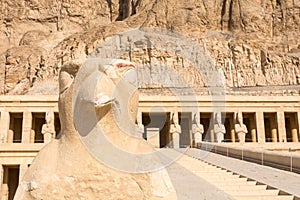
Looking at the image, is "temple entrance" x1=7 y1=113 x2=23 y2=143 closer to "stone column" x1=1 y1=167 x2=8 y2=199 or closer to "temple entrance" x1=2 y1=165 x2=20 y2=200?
"temple entrance" x1=2 y1=165 x2=20 y2=200

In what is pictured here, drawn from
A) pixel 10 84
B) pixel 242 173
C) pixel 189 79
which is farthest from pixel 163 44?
pixel 242 173

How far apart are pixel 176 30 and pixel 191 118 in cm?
2621

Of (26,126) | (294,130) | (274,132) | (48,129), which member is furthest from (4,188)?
(294,130)

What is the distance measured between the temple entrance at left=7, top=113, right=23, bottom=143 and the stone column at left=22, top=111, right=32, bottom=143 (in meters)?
0.97

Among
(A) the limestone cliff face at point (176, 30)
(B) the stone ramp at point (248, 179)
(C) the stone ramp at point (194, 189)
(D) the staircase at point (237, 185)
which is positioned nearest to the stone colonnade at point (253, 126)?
(B) the stone ramp at point (248, 179)

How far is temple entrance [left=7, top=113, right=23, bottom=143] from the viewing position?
71.2 ft

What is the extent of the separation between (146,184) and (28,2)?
6037cm

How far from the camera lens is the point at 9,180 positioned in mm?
16594

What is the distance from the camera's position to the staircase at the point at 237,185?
6621 millimetres

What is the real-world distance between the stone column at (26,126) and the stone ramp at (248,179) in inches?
506

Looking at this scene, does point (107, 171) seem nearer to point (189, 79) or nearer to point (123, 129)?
point (123, 129)

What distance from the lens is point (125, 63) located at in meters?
3.09

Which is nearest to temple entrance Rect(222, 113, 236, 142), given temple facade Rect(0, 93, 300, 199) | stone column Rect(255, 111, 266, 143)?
temple facade Rect(0, 93, 300, 199)

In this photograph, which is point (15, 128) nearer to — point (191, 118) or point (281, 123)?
point (191, 118)
